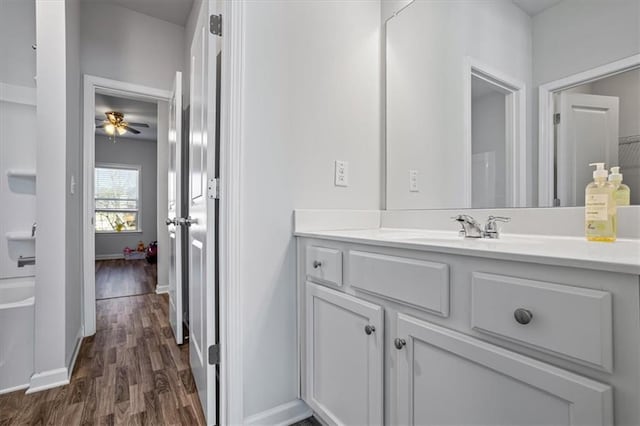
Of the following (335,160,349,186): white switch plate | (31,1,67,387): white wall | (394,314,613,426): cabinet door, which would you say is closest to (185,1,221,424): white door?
(335,160,349,186): white switch plate

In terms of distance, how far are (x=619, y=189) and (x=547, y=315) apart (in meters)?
0.62

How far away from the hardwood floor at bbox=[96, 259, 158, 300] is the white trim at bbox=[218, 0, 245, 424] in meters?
2.94

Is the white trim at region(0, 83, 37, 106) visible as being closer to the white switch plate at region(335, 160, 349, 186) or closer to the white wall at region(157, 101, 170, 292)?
the white wall at region(157, 101, 170, 292)

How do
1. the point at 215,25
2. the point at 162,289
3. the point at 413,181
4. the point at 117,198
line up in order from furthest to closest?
the point at 117,198 → the point at 162,289 → the point at 413,181 → the point at 215,25

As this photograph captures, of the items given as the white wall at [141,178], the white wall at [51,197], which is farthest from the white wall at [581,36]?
the white wall at [141,178]

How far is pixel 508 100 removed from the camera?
1181 millimetres

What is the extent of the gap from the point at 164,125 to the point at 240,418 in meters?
3.27

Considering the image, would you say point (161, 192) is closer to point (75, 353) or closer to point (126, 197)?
point (75, 353)

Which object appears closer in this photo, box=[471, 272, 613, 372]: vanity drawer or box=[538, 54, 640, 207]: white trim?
box=[471, 272, 613, 372]: vanity drawer

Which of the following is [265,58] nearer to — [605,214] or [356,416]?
[605,214]

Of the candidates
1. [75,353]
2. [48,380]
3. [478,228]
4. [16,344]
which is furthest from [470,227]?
[75,353]

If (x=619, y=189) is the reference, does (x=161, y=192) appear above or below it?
above

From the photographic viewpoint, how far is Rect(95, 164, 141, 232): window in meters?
6.24

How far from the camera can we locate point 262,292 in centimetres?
128
